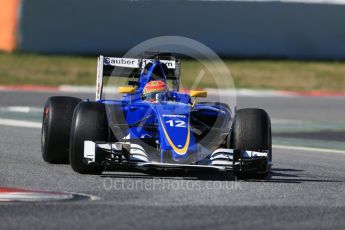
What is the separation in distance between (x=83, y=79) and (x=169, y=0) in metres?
4.54

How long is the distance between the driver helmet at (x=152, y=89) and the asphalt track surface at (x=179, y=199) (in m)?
1.07

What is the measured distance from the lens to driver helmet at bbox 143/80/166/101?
1108 cm

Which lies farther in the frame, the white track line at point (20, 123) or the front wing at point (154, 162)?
the white track line at point (20, 123)

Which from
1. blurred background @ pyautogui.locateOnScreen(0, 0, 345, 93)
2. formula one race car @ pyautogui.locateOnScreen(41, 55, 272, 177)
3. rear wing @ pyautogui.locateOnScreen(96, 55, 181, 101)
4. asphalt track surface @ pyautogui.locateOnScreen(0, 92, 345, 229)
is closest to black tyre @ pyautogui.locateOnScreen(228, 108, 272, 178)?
formula one race car @ pyautogui.locateOnScreen(41, 55, 272, 177)

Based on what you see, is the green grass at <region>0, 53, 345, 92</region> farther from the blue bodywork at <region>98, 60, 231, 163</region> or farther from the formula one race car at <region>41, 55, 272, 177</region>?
the blue bodywork at <region>98, 60, 231, 163</region>

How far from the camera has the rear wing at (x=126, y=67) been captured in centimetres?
1186

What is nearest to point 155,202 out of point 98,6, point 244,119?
point 244,119

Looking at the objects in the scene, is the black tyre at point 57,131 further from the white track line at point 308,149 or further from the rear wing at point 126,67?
the white track line at point 308,149

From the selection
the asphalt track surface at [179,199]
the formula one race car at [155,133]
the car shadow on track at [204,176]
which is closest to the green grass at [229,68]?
the asphalt track surface at [179,199]

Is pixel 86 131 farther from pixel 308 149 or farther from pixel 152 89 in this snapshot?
pixel 308 149

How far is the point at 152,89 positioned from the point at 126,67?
1.02 metres

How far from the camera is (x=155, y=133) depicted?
10.2 metres

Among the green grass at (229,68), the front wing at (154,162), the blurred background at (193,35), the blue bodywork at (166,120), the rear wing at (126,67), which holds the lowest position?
the front wing at (154,162)

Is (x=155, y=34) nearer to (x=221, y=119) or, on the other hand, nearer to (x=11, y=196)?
(x=221, y=119)
